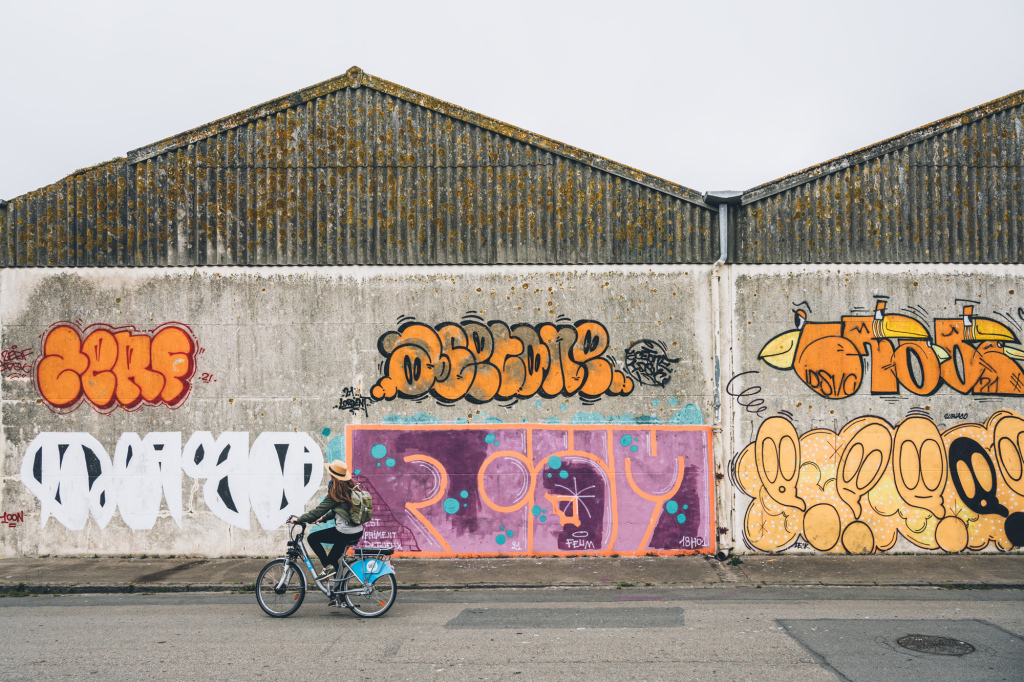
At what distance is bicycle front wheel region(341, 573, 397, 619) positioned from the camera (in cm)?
858

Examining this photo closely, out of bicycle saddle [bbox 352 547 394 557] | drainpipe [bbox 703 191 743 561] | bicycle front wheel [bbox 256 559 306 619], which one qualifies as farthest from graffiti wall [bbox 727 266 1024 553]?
bicycle front wheel [bbox 256 559 306 619]

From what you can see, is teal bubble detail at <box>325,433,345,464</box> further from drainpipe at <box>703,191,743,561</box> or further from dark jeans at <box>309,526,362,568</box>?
drainpipe at <box>703,191,743,561</box>

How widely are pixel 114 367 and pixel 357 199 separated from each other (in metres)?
4.45

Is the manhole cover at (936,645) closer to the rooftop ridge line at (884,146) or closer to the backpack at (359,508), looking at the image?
the backpack at (359,508)

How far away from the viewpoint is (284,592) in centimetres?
862

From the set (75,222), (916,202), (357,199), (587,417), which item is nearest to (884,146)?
(916,202)

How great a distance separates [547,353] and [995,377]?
656 cm

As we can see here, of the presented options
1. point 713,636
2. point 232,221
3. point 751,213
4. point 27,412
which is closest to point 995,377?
point 751,213

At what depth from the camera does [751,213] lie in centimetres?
1189

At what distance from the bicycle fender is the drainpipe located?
5.32 meters

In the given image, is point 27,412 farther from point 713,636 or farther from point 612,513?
point 713,636

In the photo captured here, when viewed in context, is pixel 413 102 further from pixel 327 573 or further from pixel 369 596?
pixel 369 596

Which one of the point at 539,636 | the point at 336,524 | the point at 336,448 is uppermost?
the point at 336,448

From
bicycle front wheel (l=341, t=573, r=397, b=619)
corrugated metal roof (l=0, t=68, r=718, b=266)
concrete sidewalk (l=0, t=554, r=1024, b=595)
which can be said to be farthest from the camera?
corrugated metal roof (l=0, t=68, r=718, b=266)
